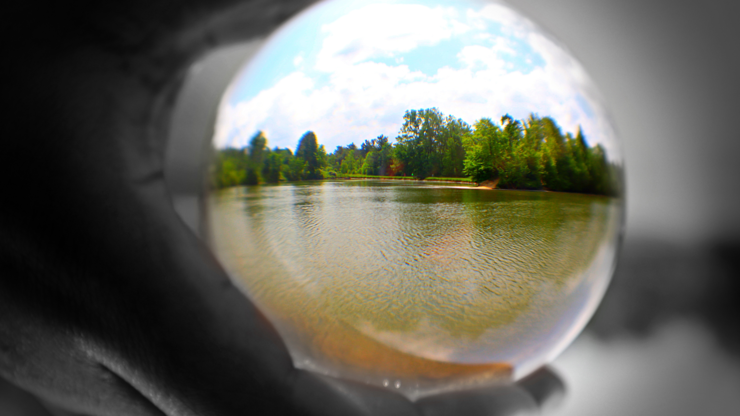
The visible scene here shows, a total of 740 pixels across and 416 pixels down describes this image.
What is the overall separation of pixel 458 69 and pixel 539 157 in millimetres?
96

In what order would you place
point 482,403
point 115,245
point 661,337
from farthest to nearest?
1. point 661,337
2. point 482,403
3. point 115,245

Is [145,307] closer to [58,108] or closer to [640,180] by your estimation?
[58,108]

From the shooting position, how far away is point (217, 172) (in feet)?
1.08

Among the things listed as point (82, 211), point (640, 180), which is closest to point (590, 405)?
point (640, 180)

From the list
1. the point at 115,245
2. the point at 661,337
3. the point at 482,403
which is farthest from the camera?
the point at 661,337

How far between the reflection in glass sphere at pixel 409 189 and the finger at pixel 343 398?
14mm

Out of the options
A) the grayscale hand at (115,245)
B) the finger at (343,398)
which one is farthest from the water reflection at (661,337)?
the grayscale hand at (115,245)

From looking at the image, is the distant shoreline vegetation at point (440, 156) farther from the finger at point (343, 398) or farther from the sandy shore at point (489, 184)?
the finger at point (343, 398)

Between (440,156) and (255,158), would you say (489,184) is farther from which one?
(255,158)

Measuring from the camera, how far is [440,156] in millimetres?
302

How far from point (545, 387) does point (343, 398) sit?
10.5 inches

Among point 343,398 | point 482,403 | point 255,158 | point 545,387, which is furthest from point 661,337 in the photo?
point 255,158

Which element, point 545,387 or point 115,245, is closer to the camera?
point 115,245

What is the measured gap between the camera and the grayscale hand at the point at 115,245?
0.25m
